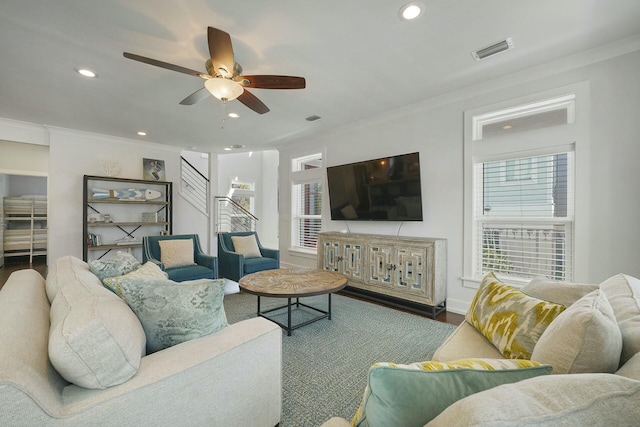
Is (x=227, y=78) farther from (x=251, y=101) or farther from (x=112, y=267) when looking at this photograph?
(x=112, y=267)

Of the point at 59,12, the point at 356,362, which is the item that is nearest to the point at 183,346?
the point at 356,362

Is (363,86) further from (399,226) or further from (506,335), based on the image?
(506,335)

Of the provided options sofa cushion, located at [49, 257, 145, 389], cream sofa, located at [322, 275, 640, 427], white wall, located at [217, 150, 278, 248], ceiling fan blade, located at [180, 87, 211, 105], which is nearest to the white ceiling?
ceiling fan blade, located at [180, 87, 211, 105]

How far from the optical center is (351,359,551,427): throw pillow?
2.07 feet

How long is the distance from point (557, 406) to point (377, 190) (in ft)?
11.6

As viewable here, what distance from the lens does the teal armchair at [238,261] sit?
161 inches

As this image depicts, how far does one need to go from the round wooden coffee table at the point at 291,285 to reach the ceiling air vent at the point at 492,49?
245 centimetres

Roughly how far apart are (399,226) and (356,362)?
2179 mm

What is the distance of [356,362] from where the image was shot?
213cm

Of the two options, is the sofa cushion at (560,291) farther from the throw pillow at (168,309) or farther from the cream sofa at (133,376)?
the throw pillow at (168,309)

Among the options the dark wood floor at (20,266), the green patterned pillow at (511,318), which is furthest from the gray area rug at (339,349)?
the dark wood floor at (20,266)

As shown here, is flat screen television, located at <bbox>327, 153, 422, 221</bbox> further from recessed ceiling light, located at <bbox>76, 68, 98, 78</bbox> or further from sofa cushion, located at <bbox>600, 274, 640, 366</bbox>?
recessed ceiling light, located at <bbox>76, 68, 98, 78</bbox>

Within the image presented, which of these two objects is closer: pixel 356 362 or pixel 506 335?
pixel 506 335

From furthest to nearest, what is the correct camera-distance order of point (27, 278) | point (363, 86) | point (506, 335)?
point (363, 86)
point (27, 278)
point (506, 335)
